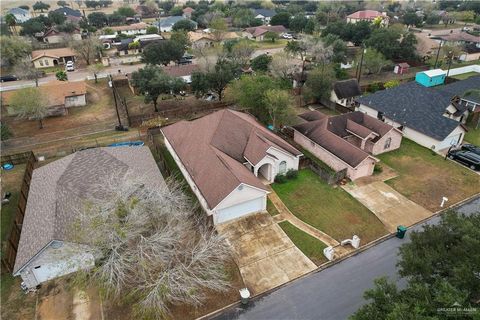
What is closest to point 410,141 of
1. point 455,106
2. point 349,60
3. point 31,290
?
point 455,106

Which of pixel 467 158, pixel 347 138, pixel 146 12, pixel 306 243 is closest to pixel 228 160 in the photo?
pixel 306 243

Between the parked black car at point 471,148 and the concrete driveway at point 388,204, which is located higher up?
the parked black car at point 471,148

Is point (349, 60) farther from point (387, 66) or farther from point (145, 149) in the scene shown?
point (145, 149)

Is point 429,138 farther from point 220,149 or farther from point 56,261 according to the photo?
point 56,261

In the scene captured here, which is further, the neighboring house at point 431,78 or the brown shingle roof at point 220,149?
the neighboring house at point 431,78

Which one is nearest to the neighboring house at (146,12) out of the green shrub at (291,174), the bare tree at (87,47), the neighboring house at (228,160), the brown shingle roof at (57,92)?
the bare tree at (87,47)

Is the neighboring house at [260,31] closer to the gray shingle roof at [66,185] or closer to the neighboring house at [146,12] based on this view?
the neighboring house at [146,12]
